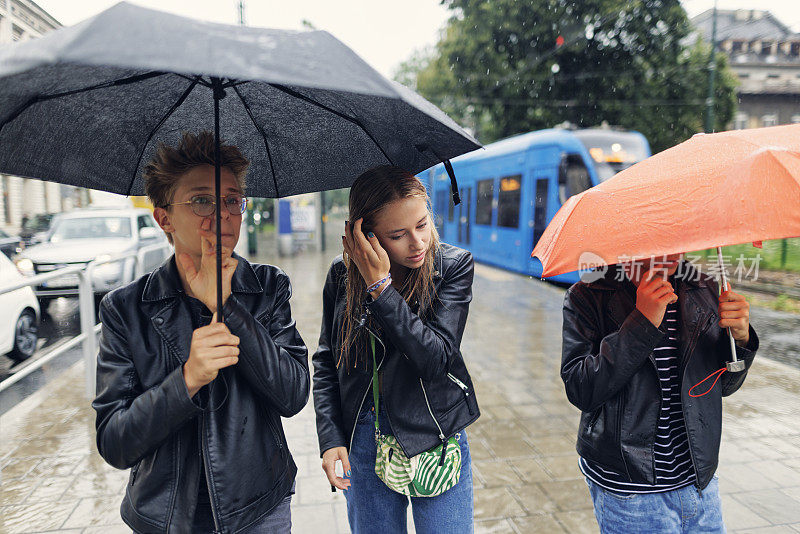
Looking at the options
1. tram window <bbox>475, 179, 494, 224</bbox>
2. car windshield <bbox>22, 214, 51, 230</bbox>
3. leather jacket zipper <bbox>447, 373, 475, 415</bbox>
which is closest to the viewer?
leather jacket zipper <bbox>447, 373, 475, 415</bbox>

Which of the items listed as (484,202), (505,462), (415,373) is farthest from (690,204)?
(484,202)

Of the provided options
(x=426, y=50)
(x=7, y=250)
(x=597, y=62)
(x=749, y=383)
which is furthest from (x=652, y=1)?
(x=426, y=50)

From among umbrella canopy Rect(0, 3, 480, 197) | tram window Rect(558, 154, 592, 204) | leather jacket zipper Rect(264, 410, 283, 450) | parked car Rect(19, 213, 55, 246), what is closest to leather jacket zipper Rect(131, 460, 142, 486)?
leather jacket zipper Rect(264, 410, 283, 450)

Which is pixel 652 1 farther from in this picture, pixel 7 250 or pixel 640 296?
pixel 640 296

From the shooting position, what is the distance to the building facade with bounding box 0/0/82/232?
5.98 ft

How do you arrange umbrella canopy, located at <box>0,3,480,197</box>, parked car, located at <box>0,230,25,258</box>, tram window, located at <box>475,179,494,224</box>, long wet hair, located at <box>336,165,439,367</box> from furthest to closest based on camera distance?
tram window, located at <box>475,179,494,224</box> → parked car, located at <box>0,230,25,258</box> → long wet hair, located at <box>336,165,439,367</box> → umbrella canopy, located at <box>0,3,480,197</box>

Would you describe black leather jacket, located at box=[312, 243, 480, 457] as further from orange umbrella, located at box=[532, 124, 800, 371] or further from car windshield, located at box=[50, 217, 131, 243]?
car windshield, located at box=[50, 217, 131, 243]

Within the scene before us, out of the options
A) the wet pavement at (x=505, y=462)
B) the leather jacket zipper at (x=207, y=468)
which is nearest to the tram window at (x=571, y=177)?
the wet pavement at (x=505, y=462)

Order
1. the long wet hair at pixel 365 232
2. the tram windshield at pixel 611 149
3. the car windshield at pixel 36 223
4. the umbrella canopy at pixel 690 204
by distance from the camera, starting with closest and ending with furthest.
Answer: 1. the umbrella canopy at pixel 690 204
2. the long wet hair at pixel 365 232
3. the tram windshield at pixel 611 149
4. the car windshield at pixel 36 223

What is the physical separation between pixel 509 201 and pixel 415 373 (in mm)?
12430

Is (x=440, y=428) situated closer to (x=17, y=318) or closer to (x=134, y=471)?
(x=134, y=471)

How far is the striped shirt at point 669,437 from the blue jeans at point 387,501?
1.55ft

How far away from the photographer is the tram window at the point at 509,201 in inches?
530

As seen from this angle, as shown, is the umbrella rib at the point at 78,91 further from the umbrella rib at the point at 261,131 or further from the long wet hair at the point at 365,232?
the long wet hair at the point at 365,232
